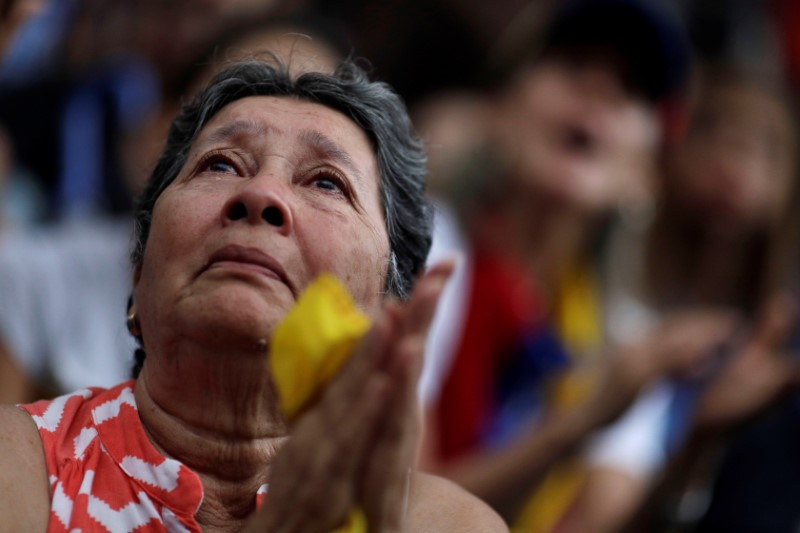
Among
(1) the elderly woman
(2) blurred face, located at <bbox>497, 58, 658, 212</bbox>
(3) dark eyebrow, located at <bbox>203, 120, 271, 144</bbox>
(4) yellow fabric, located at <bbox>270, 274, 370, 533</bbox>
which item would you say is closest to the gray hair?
(1) the elderly woman

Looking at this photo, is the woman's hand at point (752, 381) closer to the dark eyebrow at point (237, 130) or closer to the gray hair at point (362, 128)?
the gray hair at point (362, 128)

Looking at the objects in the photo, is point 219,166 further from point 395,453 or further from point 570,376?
point 570,376

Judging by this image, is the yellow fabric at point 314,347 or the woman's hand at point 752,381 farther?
the woman's hand at point 752,381

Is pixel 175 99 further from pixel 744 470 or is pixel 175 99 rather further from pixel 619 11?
pixel 744 470

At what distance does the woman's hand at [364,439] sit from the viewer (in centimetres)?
185

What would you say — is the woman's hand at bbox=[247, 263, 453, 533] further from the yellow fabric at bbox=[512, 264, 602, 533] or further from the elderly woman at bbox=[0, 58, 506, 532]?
the yellow fabric at bbox=[512, 264, 602, 533]

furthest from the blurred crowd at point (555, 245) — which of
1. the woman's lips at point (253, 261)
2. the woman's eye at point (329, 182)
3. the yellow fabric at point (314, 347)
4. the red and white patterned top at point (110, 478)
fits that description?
the yellow fabric at point (314, 347)

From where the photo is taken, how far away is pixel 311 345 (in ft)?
6.26

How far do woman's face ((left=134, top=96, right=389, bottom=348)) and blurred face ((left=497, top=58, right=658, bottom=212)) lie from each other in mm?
2319

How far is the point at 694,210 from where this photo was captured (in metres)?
5.01

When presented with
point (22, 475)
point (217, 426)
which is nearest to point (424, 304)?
point (217, 426)

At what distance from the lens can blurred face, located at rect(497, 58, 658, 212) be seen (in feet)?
15.9

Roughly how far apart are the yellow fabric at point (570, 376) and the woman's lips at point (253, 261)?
2089mm

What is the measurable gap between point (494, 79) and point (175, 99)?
5.64ft
